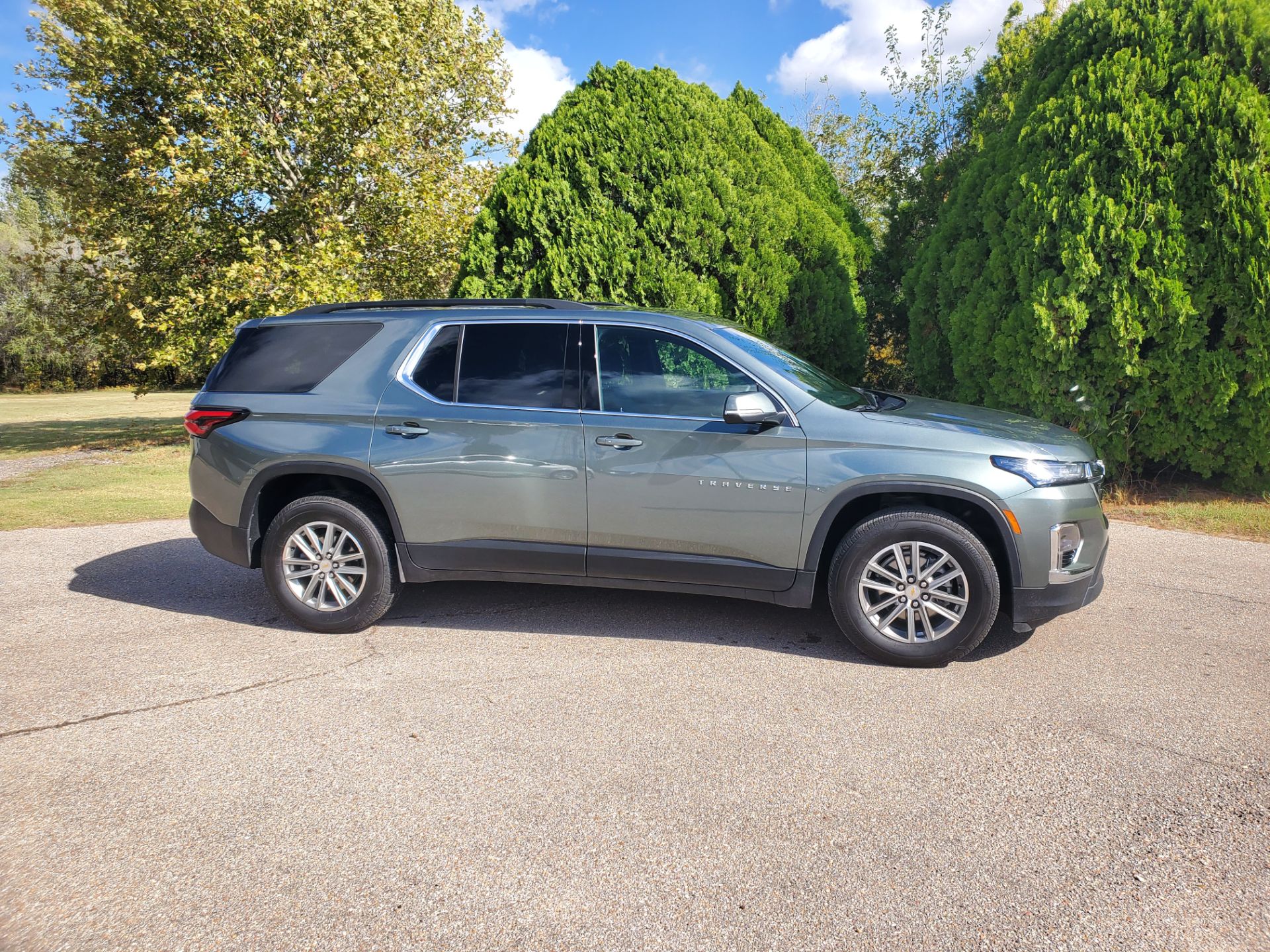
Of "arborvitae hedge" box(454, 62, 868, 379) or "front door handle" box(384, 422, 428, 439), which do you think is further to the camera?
"arborvitae hedge" box(454, 62, 868, 379)

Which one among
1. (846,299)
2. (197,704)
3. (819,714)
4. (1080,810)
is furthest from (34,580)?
(846,299)

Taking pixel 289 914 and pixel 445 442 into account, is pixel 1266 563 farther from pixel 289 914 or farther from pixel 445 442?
pixel 289 914

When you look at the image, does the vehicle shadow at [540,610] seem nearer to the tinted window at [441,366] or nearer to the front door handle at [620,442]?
the front door handle at [620,442]

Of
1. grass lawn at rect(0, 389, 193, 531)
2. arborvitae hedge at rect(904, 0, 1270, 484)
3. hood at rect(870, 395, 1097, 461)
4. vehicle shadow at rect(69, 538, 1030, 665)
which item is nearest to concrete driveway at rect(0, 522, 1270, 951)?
vehicle shadow at rect(69, 538, 1030, 665)

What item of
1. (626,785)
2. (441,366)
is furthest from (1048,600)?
(441,366)

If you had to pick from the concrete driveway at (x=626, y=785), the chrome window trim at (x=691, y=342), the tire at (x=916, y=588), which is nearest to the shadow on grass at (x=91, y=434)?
the concrete driveway at (x=626, y=785)

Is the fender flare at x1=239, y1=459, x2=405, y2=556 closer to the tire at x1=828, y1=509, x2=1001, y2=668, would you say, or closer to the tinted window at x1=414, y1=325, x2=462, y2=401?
the tinted window at x1=414, y1=325, x2=462, y2=401

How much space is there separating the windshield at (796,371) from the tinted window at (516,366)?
0.91 meters

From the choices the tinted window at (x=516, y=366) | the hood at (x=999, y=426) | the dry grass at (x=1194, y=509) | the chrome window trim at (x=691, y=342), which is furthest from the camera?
the dry grass at (x=1194, y=509)

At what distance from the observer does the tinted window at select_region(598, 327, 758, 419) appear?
14.3 feet

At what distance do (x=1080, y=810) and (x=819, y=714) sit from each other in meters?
1.07

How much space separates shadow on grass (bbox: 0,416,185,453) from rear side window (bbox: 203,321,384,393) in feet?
40.2

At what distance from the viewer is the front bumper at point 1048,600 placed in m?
4.04

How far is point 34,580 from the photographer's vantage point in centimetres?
581
